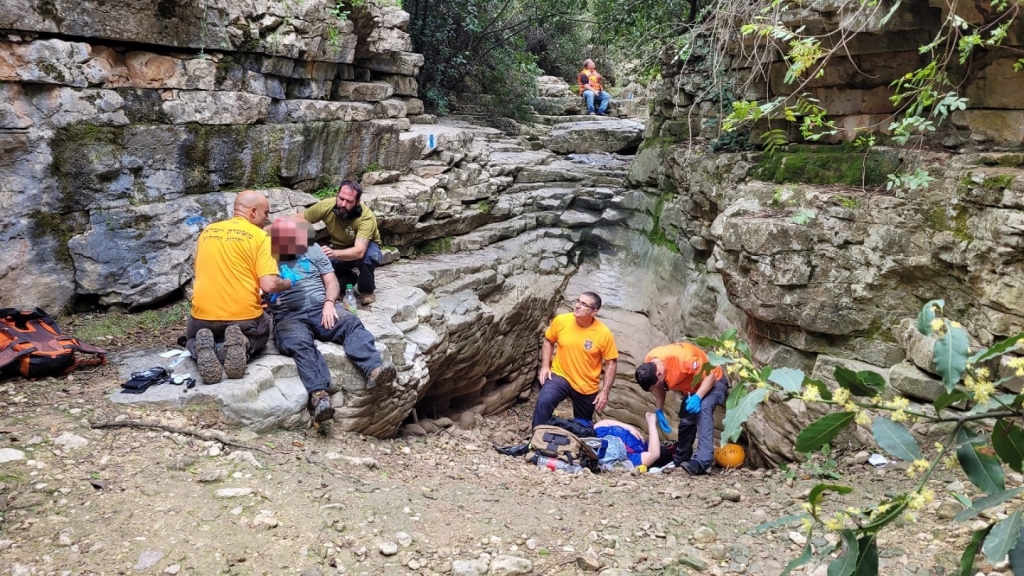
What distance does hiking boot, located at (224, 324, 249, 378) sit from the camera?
4.44 meters

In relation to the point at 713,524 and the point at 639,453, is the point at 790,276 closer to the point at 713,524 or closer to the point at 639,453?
the point at 639,453

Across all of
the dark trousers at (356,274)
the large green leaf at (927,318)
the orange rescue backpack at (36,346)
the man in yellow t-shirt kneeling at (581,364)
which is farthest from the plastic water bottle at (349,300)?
the large green leaf at (927,318)

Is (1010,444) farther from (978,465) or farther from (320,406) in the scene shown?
(320,406)

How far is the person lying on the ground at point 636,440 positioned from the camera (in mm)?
5875

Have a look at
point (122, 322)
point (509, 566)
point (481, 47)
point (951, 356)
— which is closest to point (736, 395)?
point (951, 356)

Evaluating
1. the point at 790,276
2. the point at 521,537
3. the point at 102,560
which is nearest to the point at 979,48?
the point at 790,276

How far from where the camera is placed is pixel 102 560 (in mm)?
2877

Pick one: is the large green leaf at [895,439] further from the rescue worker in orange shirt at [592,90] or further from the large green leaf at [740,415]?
the rescue worker in orange shirt at [592,90]

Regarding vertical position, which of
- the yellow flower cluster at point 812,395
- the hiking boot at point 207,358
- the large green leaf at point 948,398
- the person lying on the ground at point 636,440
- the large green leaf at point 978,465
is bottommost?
the person lying on the ground at point 636,440

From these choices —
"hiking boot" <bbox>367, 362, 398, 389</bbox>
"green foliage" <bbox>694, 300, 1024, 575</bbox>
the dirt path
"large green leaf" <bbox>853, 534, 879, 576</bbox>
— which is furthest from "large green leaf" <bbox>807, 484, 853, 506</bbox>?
"hiking boot" <bbox>367, 362, 398, 389</bbox>

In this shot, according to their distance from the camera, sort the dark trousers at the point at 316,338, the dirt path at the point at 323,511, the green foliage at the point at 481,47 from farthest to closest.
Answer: the green foliage at the point at 481,47 < the dark trousers at the point at 316,338 < the dirt path at the point at 323,511

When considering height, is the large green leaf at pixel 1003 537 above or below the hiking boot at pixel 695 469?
above

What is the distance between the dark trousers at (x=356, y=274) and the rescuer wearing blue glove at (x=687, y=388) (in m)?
2.65

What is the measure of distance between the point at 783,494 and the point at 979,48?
3443 millimetres
